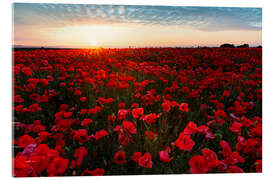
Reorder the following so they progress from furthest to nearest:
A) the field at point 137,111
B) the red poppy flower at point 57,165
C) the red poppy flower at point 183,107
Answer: the red poppy flower at point 183,107, the field at point 137,111, the red poppy flower at point 57,165

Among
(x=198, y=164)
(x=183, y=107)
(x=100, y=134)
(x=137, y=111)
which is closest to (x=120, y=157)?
(x=100, y=134)

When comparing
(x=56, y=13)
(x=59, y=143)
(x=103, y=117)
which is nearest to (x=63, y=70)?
(x=56, y=13)

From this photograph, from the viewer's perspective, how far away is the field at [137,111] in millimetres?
1260

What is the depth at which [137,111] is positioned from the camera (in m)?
1.42

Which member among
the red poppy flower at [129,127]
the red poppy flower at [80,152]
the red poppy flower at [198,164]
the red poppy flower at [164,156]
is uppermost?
the red poppy flower at [129,127]

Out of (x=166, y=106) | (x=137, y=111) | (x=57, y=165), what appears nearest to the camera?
(x=57, y=165)

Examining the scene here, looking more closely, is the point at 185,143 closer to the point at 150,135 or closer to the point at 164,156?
the point at 164,156

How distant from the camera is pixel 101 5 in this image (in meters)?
1.67

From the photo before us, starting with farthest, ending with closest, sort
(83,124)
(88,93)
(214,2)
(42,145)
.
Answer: (214,2) < (88,93) < (83,124) < (42,145)

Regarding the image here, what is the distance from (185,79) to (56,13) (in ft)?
4.44

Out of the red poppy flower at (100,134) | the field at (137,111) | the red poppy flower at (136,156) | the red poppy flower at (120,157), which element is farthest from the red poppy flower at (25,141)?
the red poppy flower at (136,156)

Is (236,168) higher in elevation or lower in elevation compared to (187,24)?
lower

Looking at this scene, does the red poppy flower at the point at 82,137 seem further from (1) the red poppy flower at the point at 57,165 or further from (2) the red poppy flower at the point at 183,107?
(2) the red poppy flower at the point at 183,107

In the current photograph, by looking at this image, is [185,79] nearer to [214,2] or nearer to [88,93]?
[214,2]
